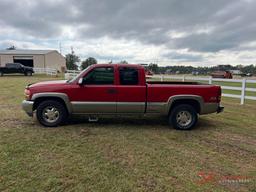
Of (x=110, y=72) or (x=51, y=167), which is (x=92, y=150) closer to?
(x=51, y=167)

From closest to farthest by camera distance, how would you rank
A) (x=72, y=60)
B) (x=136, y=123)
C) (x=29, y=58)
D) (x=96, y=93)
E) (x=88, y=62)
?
(x=96, y=93) → (x=136, y=123) → (x=29, y=58) → (x=88, y=62) → (x=72, y=60)

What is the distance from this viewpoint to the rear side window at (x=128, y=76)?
602 cm

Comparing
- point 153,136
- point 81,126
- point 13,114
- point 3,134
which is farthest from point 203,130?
point 13,114

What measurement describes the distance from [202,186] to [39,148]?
3306 millimetres

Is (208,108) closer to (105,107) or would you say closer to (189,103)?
(189,103)

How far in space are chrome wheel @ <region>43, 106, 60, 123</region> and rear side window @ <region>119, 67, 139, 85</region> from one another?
2052mm

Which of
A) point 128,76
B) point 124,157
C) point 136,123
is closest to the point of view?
point 124,157

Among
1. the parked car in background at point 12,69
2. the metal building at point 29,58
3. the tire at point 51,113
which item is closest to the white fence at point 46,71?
the parked car in background at point 12,69

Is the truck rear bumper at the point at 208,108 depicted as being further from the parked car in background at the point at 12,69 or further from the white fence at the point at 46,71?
the white fence at the point at 46,71

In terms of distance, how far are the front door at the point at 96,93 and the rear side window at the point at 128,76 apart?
0.26 meters

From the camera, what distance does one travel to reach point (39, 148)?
4.54 metres

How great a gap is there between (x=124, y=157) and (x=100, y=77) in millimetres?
2612

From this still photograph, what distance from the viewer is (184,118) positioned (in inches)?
243

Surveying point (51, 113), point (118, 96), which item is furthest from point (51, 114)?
point (118, 96)
